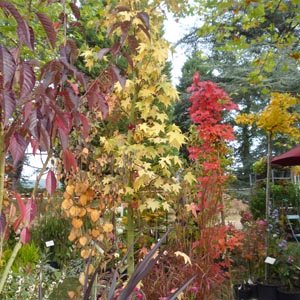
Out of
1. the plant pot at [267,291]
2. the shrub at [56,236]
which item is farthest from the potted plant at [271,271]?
the shrub at [56,236]

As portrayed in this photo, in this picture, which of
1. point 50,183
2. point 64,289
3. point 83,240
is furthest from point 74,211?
point 64,289

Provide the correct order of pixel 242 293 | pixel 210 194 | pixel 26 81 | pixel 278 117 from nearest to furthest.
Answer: pixel 26 81 → pixel 210 194 → pixel 242 293 → pixel 278 117

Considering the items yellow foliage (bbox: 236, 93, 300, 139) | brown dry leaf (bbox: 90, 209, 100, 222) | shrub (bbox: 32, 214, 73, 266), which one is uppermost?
yellow foliage (bbox: 236, 93, 300, 139)

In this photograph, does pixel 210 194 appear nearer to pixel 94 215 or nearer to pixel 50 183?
pixel 94 215

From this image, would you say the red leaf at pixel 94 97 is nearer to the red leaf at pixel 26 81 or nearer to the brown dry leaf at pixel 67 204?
the red leaf at pixel 26 81

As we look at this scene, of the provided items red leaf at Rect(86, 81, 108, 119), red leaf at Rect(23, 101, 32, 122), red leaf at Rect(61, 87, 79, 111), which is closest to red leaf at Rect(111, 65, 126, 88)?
red leaf at Rect(86, 81, 108, 119)

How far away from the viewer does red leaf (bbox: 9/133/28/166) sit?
3.47 feet

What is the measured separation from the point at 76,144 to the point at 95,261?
0.86 meters

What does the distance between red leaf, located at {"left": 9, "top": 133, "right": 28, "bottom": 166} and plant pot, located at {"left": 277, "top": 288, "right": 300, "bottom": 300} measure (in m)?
4.22

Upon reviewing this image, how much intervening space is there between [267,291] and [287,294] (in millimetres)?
207

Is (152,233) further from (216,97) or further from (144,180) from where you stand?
(144,180)

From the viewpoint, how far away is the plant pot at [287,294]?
15.1 ft

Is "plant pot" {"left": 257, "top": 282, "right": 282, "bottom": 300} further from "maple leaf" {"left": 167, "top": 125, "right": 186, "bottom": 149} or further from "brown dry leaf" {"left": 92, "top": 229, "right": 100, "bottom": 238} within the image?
"brown dry leaf" {"left": 92, "top": 229, "right": 100, "bottom": 238}

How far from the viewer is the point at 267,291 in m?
4.70
